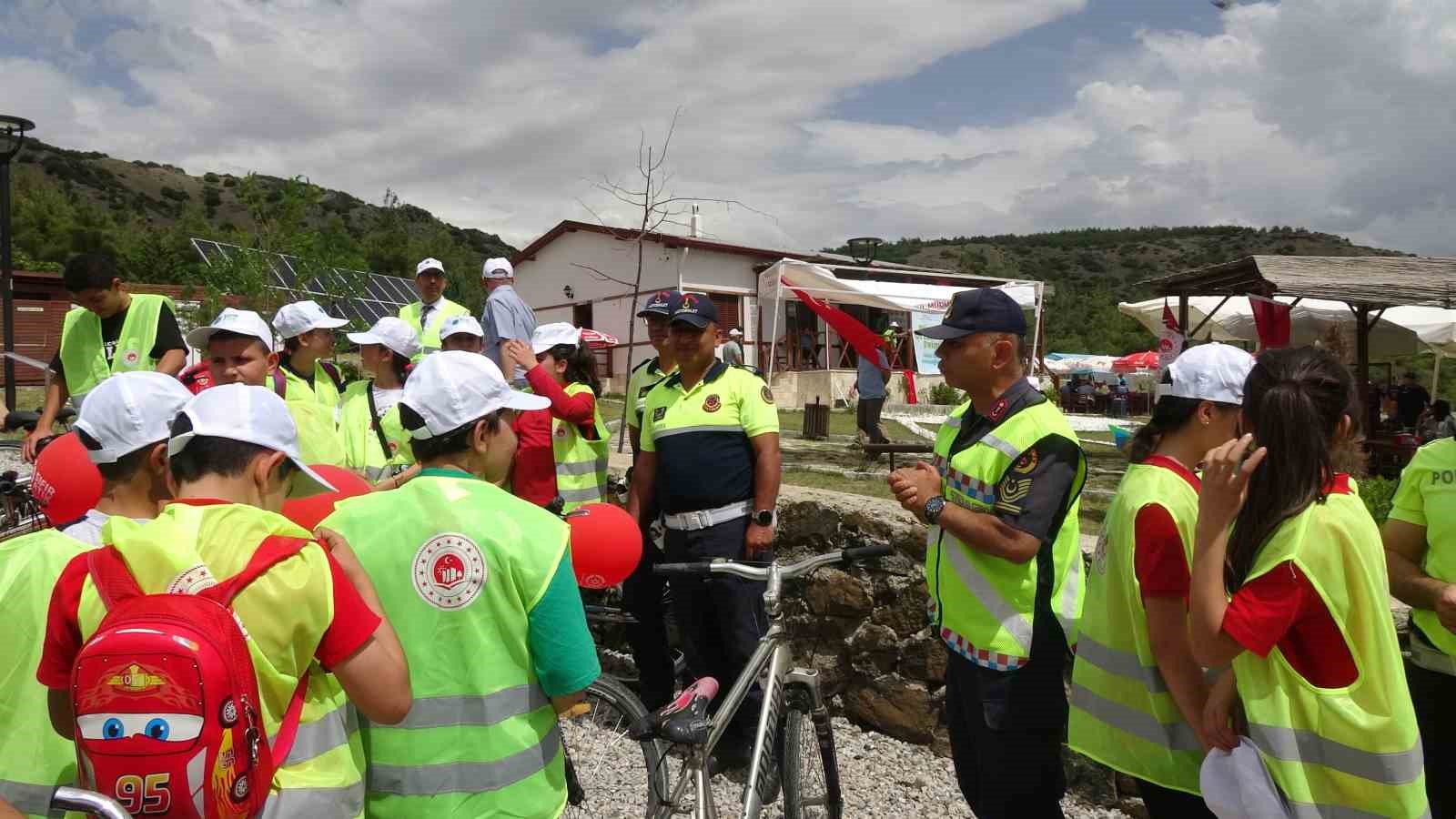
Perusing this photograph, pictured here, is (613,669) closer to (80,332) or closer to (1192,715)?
(80,332)

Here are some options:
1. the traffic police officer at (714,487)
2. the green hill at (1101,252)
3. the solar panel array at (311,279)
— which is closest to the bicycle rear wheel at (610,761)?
the traffic police officer at (714,487)

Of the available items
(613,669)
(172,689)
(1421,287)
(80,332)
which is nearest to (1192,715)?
(172,689)

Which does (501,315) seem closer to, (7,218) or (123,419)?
(123,419)

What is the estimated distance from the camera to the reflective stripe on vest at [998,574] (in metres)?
2.80

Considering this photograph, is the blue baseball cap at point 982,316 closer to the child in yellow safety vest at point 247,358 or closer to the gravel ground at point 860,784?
the gravel ground at point 860,784

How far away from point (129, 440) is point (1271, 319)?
37.7 ft

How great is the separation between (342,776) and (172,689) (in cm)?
62

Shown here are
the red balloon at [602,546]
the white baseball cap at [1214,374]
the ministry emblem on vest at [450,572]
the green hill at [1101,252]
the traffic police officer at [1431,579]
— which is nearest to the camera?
the ministry emblem on vest at [450,572]

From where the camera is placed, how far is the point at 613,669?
6016 mm

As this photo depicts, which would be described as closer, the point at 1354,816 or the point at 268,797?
the point at 268,797

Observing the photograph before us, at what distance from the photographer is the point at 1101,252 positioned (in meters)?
104

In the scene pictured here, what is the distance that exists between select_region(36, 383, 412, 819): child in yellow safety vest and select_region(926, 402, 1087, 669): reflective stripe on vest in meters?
1.71

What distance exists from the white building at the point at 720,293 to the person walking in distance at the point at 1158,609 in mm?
20396

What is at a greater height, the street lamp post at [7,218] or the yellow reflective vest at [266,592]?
the street lamp post at [7,218]
